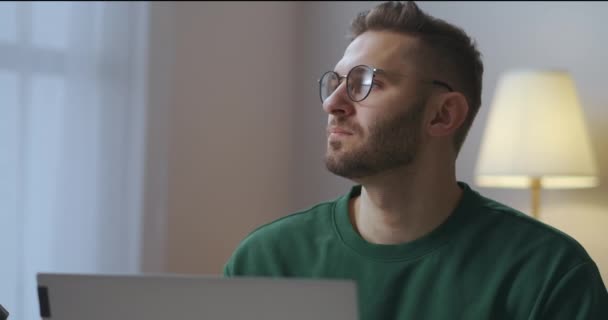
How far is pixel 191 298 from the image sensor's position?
0.91 m

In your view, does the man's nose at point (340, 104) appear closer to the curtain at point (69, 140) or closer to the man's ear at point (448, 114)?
the man's ear at point (448, 114)

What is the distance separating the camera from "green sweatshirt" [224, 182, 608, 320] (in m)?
1.34

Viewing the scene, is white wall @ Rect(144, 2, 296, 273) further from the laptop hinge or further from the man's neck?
the laptop hinge

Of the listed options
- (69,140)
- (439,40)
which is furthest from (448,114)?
(69,140)

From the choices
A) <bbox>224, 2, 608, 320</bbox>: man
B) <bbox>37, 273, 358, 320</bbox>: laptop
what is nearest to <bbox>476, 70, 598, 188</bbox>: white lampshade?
<bbox>224, 2, 608, 320</bbox>: man

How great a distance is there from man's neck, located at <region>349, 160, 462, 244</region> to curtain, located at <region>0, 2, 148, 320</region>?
120 cm

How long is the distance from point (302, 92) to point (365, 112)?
2057mm

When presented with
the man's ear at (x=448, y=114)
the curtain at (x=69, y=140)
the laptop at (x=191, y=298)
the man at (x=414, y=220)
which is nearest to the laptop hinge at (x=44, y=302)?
the laptop at (x=191, y=298)

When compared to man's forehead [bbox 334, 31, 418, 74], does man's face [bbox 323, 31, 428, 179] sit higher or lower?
lower

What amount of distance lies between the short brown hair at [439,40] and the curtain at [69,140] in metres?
1.28

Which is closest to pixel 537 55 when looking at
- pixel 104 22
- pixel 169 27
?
pixel 169 27

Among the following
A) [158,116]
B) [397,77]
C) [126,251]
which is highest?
[397,77]

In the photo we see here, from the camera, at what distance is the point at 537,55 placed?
9.26 feet

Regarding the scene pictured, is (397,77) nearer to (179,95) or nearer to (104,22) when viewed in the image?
(104,22)
